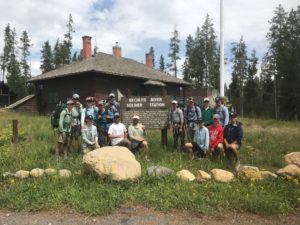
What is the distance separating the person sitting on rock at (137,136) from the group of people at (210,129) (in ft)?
3.45

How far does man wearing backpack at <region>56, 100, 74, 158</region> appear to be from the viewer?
11469mm

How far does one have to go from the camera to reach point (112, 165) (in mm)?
8523

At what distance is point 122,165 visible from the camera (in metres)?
8.60

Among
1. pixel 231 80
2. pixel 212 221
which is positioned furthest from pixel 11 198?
pixel 231 80

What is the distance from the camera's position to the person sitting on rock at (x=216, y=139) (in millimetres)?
10977

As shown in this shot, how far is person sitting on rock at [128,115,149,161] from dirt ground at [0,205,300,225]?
4097mm

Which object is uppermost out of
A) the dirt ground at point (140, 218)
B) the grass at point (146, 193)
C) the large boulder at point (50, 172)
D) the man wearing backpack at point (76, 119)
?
the man wearing backpack at point (76, 119)

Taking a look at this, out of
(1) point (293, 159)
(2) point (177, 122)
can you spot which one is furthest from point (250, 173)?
(2) point (177, 122)

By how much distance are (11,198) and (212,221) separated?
12.3 ft

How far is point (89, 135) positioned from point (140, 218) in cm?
479

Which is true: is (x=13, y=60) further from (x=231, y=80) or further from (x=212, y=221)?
(x=212, y=221)

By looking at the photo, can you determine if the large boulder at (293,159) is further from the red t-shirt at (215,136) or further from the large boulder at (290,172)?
the red t-shirt at (215,136)

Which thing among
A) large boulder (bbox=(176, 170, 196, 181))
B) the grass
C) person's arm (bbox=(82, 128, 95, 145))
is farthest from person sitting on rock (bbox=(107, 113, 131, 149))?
large boulder (bbox=(176, 170, 196, 181))

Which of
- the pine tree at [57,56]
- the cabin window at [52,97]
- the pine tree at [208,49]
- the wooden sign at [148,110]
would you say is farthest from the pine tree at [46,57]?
the wooden sign at [148,110]
